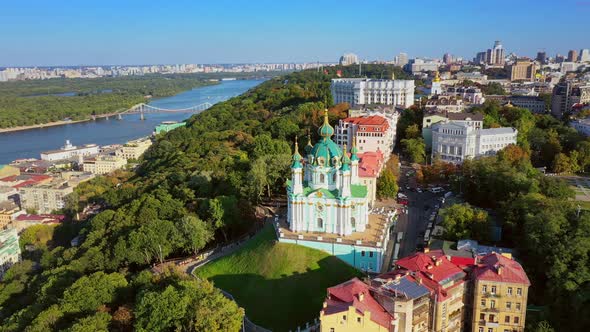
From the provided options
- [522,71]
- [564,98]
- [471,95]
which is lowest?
[564,98]

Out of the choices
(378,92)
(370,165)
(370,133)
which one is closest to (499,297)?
(370,165)

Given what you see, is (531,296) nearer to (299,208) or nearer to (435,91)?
(299,208)

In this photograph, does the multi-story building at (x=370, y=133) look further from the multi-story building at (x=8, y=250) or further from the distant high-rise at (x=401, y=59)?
the distant high-rise at (x=401, y=59)

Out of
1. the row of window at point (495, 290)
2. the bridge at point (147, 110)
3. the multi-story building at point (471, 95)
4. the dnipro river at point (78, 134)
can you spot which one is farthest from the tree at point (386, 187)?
the bridge at point (147, 110)

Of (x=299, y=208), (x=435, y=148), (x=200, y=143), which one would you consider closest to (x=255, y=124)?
(x=200, y=143)

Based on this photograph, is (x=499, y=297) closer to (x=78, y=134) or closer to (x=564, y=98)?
(x=564, y=98)

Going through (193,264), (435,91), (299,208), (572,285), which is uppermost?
(435,91)

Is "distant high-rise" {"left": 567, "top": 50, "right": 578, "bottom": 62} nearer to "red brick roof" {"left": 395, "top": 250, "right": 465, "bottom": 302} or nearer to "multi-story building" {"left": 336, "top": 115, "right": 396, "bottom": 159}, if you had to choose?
"multi-story building" {"left": 336, "top": 115, "right": 396, "bottom": 159}
